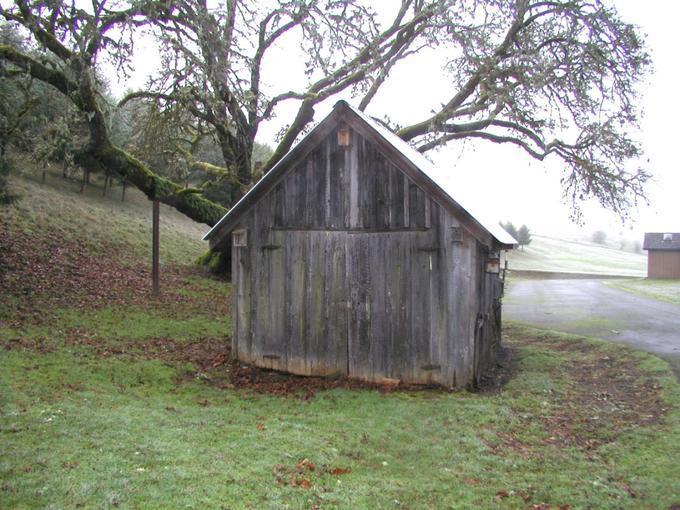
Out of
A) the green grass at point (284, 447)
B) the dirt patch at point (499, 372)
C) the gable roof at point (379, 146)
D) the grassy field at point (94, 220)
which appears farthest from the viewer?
the grassy field at point (94, 220)

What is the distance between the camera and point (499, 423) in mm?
8375

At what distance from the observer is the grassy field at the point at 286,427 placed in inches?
219

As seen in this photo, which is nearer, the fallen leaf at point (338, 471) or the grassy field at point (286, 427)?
the grassy field at point (286, 427)

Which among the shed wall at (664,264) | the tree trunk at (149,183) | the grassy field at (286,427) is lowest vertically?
the grassy field at (286,427)

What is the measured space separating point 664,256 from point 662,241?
1.85m

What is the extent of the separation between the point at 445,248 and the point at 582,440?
392cm

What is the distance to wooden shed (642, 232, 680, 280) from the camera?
52.2 m

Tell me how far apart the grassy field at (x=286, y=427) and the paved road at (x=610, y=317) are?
1.59 m

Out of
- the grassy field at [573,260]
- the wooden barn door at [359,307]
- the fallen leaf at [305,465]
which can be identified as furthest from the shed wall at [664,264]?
the fallen leaf at [305,465]

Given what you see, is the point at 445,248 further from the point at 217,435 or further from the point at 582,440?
the point at 217,435

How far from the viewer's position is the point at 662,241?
53.6 metres

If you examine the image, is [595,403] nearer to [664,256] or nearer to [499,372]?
[499,372]

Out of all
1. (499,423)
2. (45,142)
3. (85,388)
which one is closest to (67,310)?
(45,142)

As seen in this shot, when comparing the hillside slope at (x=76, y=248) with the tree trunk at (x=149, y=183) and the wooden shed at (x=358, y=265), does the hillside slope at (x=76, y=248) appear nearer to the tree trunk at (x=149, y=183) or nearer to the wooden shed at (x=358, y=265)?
the tree trunk at (x=149, y=183)
